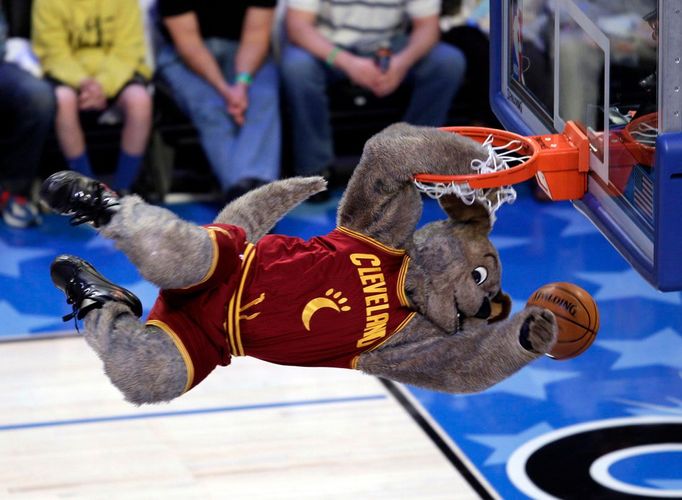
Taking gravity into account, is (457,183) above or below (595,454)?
above

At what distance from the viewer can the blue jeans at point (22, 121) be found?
6.13m

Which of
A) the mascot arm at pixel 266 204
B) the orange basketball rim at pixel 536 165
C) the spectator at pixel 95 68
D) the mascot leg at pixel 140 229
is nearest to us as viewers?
A: the mascot leg at pixel 140 229

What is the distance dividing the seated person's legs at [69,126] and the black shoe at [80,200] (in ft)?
11.1

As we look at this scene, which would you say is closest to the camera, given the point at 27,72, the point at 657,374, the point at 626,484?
the point at 626,484

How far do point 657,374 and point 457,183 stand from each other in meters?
2.09

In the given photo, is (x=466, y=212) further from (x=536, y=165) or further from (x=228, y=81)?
(x=228, y=81)

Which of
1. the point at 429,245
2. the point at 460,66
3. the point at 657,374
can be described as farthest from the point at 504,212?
the point at 429,245

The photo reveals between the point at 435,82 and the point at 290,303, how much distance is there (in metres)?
3.62

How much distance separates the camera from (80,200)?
290 cm

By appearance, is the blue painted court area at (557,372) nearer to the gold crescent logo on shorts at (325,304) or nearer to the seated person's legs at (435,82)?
the seated person's legs at (435,82)

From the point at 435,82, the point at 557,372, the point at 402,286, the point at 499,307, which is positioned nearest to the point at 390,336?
the point at 402,286

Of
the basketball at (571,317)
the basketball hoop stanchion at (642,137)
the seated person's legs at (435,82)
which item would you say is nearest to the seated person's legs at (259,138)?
the seated person's legs at (435,82)

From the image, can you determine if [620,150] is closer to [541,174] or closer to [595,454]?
[541,174]

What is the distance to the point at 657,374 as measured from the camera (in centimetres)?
479
